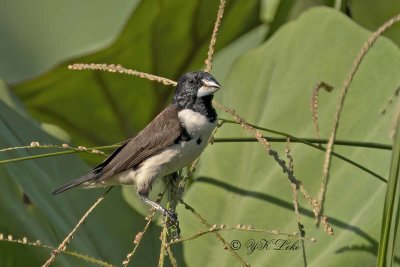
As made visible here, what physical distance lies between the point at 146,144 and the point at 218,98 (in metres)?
0.56

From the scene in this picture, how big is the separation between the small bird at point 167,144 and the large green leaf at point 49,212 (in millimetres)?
92

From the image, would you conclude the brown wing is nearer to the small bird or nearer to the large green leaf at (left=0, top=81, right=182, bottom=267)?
the small bird

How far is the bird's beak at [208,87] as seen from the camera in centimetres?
198

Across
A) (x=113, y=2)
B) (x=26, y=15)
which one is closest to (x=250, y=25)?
(x=113, y=2)

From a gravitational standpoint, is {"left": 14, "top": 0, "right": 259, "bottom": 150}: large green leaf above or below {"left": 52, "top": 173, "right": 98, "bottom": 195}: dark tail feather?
above

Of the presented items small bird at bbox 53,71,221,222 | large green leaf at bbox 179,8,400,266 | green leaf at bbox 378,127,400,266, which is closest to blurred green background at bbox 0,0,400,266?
large green leaf at bbox 179,8,400,266

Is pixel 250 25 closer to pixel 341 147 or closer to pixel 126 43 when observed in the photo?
pixel 126 43

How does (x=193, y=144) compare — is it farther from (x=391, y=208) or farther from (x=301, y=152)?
(x=391, y=208)

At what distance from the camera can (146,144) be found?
2105mm

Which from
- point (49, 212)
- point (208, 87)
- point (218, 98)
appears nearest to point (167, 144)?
point (208, 87)

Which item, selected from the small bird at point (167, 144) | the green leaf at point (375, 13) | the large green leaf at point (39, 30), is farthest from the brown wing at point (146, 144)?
the green leaf at point (375, 13)

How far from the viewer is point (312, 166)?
232cm

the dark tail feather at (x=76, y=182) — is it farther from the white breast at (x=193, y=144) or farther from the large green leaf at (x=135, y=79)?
the large green leaf at (x=135, y=79)

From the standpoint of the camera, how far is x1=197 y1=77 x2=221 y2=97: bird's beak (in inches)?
78.1
